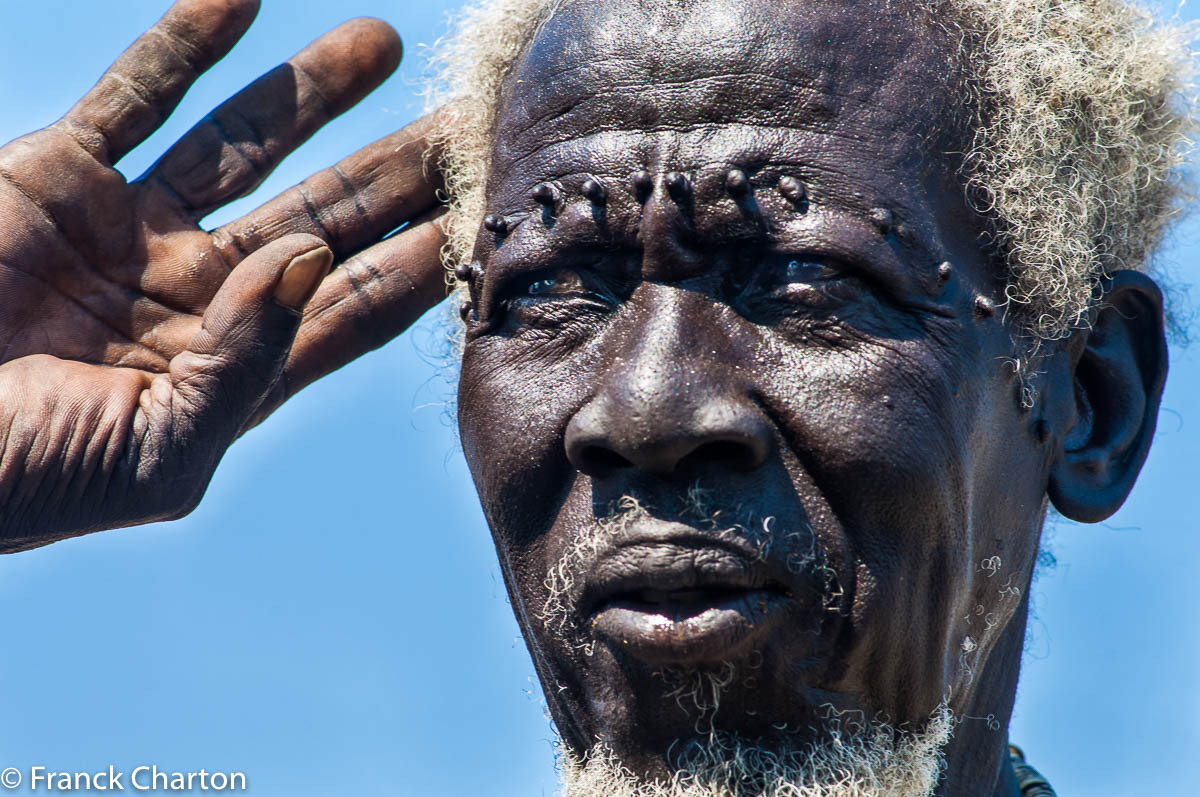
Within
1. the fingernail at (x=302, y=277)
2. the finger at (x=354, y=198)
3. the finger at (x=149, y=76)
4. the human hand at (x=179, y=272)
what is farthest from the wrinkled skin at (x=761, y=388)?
the finger at (x=149, y=76)

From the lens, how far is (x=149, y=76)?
3.59 metres

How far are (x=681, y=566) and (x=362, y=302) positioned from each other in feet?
4.76

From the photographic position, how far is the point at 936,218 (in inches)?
109

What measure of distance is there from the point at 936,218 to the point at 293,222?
5.45 ft

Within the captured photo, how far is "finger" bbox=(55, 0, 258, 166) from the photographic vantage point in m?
3.56

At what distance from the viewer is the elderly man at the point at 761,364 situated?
2537mm

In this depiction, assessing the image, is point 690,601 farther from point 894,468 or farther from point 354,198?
point 354,198

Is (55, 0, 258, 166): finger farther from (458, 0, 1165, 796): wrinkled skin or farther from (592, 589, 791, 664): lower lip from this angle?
(592, 589, 791, 664): lower lip

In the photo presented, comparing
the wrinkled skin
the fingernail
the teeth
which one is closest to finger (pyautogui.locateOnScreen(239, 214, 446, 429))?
the fingernail

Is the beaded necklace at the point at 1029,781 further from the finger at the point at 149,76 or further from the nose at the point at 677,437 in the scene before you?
the finger at the point at 149,76

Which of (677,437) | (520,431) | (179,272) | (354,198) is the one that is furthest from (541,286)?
(179,272)

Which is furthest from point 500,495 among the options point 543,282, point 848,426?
point 848,426

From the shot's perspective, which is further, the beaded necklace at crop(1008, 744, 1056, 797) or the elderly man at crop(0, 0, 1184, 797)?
the beaded necklace at crop(1008, 744, 1056, 797)

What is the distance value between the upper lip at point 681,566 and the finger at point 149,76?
70.4 inches
